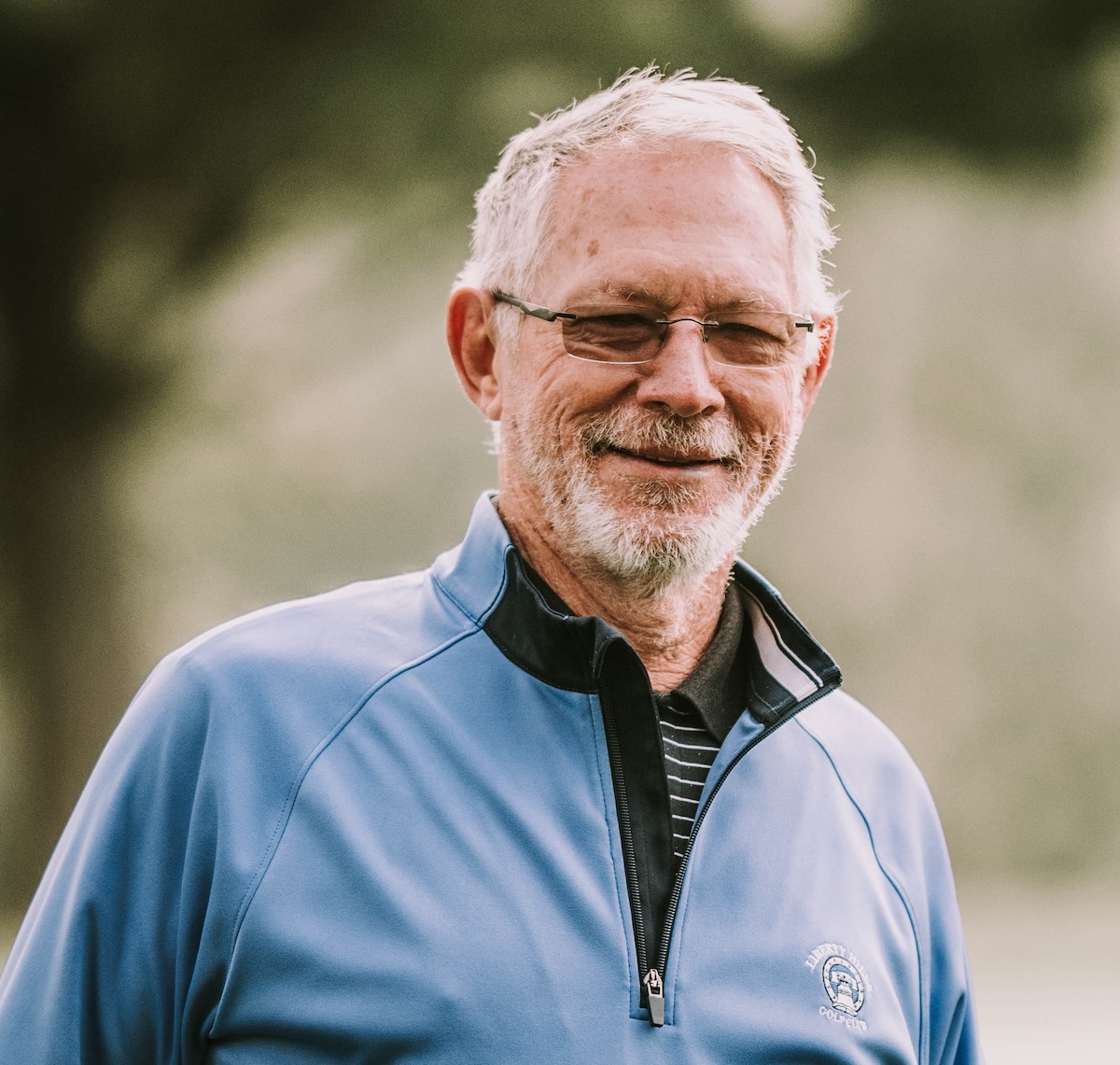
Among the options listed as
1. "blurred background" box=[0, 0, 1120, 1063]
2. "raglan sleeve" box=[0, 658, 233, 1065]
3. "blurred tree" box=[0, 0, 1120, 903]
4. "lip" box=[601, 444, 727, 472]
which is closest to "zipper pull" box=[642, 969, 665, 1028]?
"raglan sleeve" box=[0, 658, 233, 1065]

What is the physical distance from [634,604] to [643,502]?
136 millimetres

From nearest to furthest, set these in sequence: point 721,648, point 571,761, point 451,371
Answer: point 571,761, point 721,648, point 451,371

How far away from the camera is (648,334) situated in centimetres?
168

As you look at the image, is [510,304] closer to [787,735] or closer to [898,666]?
[787,735]

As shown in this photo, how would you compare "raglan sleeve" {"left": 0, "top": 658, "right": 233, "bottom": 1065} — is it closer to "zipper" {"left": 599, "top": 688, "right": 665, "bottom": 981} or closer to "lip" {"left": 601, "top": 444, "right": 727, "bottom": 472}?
"zipper" {"left": 599, "top": 688, "right": 665, "bottom": 981}

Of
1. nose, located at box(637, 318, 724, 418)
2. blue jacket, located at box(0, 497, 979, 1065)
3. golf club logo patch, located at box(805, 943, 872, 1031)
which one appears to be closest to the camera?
blue jacket, located at box(0, 497, 979, 1065)

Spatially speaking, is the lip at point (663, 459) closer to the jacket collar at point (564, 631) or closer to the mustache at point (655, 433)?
the mustache at point (655, 433)

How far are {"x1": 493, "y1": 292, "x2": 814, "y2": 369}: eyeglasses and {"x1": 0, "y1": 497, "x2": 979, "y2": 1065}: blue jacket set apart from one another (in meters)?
0.29

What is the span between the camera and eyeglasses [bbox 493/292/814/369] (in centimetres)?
167

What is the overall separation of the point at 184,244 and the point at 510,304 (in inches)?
133

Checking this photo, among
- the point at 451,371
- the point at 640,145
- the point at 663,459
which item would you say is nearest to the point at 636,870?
the point at 663,459

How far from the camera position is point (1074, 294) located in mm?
6391

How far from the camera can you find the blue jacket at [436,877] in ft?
4.53

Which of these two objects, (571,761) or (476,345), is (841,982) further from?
(476,345)
